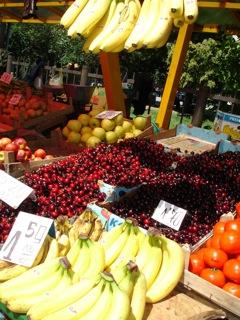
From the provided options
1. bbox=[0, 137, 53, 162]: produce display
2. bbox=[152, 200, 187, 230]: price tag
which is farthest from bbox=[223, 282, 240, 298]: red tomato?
bbox=[0, 137, 53, 162]: produce display

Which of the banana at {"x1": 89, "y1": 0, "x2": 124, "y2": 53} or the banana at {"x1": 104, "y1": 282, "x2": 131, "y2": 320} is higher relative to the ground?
the banana at {"x1": 89, "y1": 0, "x2": 124, "y2": 53}

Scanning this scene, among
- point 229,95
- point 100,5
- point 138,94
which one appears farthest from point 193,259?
point 138,94

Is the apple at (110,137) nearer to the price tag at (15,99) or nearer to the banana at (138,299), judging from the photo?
the price tag at (15,99)

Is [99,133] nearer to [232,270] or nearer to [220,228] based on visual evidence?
[220,228]

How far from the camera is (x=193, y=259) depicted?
2.46 meters

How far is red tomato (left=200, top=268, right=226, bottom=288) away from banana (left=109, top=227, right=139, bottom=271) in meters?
0.43

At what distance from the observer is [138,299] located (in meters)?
1.90

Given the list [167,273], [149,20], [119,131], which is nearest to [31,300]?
[167,273]

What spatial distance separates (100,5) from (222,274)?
1.78 meters

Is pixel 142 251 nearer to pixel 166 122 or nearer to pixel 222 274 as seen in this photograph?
pixel 222 274

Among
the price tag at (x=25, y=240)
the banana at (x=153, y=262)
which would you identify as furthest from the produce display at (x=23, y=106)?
the banana at (x=153, y=262)

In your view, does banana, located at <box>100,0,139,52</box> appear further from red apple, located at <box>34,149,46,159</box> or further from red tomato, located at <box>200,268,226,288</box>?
red apple, located at <box>34,149,46,159</box>

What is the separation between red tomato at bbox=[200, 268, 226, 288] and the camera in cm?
230

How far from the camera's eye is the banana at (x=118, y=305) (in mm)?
1696
